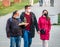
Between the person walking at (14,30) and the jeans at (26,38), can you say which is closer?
the person walking at (14,30)

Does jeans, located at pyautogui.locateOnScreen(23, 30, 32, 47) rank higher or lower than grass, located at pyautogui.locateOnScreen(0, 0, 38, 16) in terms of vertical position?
lower

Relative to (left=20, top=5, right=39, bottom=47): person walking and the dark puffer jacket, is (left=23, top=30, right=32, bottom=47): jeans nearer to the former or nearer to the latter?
(left=20, top=5, right=39, bottom=47): person walking

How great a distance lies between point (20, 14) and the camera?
10195 mm

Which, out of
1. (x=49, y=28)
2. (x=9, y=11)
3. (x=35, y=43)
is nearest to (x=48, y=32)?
(x=49, y=28)

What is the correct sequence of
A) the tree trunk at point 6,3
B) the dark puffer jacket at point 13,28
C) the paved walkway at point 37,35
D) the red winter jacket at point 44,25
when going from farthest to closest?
the tree trunk at point 6,3, the paved walkway at point 37,35, the red winter jacket at point 44,25, the dark puffer jacket at point 13,28

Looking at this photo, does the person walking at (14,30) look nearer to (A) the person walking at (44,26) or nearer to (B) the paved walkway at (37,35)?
(A) the person walking at (44,26)

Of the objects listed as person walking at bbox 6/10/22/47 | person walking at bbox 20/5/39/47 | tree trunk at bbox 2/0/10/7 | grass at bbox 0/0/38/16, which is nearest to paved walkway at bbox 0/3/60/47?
grass at bbox 0/0/38/16

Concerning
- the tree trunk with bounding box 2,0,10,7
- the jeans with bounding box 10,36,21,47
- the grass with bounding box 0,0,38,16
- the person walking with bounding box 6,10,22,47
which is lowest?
the jeans with bounding box 10,36,21,47

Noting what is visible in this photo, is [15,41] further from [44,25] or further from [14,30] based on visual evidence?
[44,25]

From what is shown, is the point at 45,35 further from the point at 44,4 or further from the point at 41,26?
the point at 44,4

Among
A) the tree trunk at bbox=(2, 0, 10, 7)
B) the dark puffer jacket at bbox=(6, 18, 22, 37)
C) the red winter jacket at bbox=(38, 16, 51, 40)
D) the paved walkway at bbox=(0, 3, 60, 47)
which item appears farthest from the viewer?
the tree trunk at bbox=(2, 0, 10, 7)

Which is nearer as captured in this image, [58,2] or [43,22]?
[43,22]

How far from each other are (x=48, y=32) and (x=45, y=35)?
0.52ft

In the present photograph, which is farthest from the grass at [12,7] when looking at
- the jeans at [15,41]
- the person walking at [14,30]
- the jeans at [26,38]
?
the jeans at [15,41]
